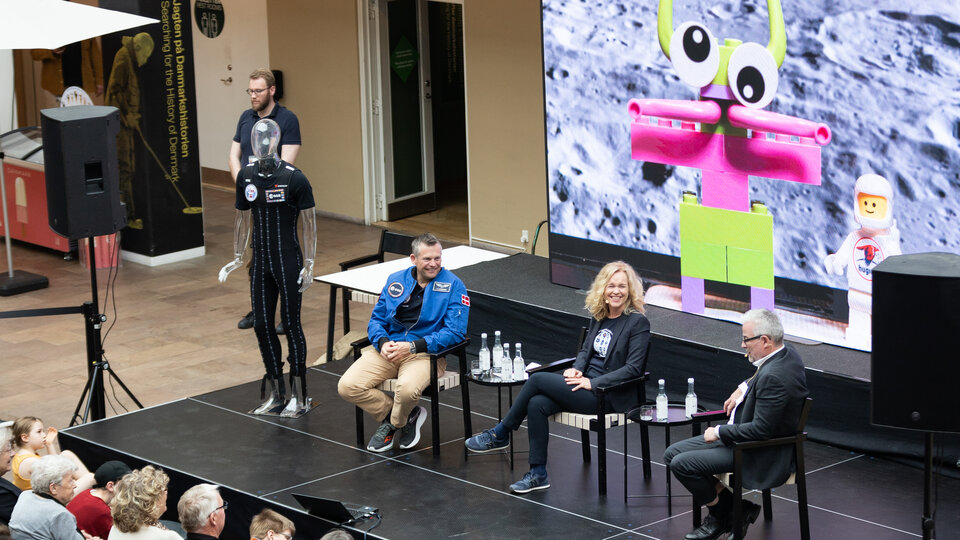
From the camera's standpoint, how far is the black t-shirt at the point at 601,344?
259 inches

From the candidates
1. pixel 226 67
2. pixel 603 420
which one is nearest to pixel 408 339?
pixel 603 420

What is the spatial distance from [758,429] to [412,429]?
212 cm

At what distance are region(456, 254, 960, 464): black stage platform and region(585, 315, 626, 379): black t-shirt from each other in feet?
3.70

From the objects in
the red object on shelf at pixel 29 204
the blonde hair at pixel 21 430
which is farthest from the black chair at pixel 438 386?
the red object on shelf at pixel 29 204

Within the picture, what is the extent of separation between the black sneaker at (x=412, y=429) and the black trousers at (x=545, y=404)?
844mm

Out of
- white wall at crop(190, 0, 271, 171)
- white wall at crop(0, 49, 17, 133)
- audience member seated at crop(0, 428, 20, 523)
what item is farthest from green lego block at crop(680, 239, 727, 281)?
white wall at crop(0, 49, 17, 133)

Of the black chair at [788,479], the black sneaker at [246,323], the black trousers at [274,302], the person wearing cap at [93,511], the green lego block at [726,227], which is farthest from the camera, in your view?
the black sneaker at [246,323]

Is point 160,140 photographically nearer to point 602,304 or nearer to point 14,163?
point 14,163

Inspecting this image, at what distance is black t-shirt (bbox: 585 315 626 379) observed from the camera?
659 centimetres

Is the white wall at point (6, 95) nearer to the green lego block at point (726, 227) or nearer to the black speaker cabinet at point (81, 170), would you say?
the black speaker cabinet at point (81, 170)

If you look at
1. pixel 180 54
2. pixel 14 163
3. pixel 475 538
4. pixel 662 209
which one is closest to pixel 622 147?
pixel 662 209

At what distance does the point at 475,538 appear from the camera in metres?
6.05

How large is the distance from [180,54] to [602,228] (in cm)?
466

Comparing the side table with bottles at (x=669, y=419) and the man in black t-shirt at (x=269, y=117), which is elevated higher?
the man in black t-shirt at (x=269, y=117)
